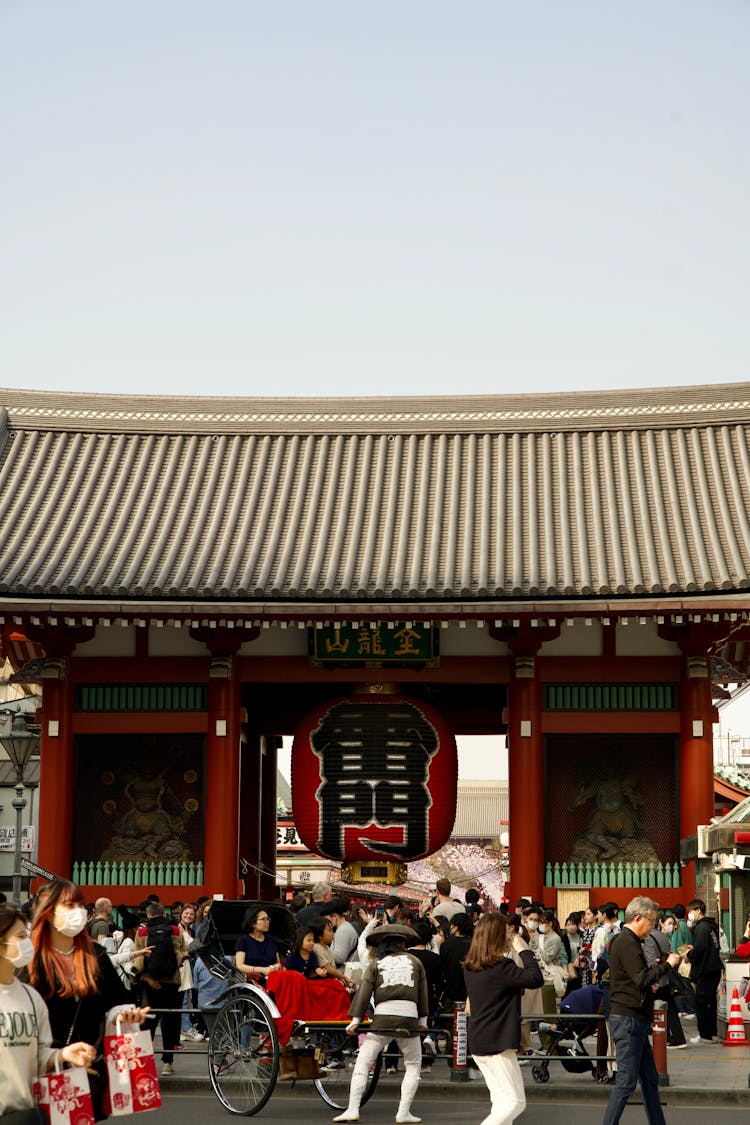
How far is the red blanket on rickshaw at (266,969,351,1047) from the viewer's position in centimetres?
1294

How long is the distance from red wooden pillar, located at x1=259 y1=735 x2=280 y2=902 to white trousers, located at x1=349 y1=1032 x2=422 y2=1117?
56.4 feet

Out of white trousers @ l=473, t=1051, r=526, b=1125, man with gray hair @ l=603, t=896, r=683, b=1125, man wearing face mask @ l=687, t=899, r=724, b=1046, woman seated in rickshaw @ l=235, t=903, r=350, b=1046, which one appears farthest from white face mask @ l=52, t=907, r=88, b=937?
man wearing face mask @ l=687, t=899, r=724, b=1046

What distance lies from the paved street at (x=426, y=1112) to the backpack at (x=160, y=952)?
163cm

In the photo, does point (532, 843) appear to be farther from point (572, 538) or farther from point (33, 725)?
point (33, 725)

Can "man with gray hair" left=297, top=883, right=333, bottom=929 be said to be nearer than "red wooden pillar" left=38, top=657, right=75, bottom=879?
Yes

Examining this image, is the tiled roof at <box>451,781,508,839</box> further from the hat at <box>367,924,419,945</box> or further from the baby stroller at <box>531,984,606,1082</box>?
the hat at <box>367,924,419,945</box>

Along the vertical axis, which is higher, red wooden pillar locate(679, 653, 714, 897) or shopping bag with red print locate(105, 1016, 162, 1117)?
red wooden pillar locate(679, 653, 714, 897)

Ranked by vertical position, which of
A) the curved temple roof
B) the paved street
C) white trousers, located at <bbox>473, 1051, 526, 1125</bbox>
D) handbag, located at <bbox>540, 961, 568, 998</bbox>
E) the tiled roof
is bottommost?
the paved street

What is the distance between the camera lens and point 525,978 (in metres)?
10.3

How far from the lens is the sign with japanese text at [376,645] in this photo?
25.2 metres

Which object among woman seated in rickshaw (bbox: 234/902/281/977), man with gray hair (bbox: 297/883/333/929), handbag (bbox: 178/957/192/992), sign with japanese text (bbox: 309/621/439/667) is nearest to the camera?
woman seated in rickshaw (bbox: 234/902/281/977)

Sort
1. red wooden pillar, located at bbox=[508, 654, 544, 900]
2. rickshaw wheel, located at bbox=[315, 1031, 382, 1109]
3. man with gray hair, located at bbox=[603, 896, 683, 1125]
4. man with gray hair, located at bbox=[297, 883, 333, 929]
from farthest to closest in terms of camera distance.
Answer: red wooden pillar, located at bbox=[508, 654, 544, 900], man with gray hair, located at bbox=[297, 883, 333, 929], rickshaw wheel, located at bbox=[315, 1031, 382, 1109], man with gray hair, located at bbox=[603, 896, 683, 1125]

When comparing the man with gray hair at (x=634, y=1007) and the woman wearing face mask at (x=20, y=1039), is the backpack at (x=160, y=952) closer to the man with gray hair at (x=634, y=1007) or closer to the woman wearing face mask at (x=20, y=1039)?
the man with gray hair at (x=634, y=1007)

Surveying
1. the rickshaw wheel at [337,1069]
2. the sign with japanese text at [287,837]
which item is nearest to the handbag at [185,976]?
the rickshaw wheel at [337,1069]
